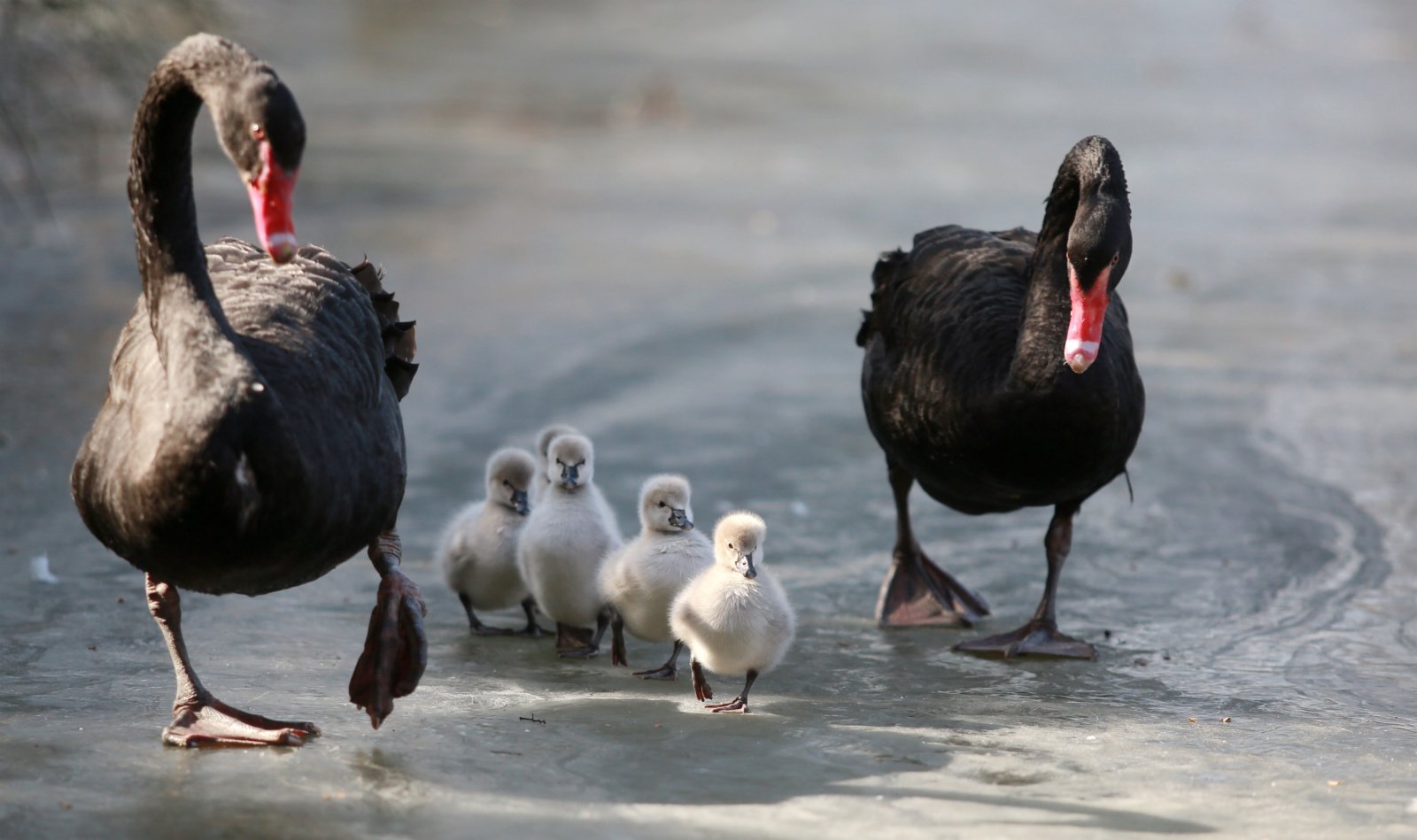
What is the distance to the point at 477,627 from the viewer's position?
5543 mm

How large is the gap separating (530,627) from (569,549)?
470mm

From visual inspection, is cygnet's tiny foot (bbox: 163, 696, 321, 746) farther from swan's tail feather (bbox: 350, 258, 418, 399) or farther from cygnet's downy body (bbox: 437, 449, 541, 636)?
cygnet's downy body (bbox: 437, 449, 541, 636)

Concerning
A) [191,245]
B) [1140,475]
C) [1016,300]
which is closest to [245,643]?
[191,245]

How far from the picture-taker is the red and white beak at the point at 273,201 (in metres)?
3.73

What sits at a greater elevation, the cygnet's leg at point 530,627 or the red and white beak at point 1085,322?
the red and white beak at point 1085,322

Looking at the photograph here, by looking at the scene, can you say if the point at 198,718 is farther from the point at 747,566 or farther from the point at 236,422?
the point at 747,566

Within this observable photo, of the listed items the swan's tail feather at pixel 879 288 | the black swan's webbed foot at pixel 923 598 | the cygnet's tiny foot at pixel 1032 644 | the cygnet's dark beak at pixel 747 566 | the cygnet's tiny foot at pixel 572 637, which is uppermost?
the swan's tail feather at pixel 879 288

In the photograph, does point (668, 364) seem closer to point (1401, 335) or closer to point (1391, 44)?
point (1401, 335)

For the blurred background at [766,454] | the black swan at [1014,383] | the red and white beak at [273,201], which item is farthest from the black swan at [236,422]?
the black swan at [1014,383]

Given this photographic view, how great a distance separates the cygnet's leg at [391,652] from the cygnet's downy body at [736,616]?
0.78 meters

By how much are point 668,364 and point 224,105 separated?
→ 17.3 ft

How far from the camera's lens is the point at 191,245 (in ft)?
13.8

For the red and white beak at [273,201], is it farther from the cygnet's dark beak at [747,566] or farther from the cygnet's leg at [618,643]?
the cygnet's leg at [618,643]

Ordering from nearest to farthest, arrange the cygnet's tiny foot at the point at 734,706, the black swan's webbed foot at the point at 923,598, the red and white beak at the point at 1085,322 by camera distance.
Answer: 1. the cygnet's tiny foot at the point at 734,706
2. the red and white beak at the point at 1085,322
3. the black swan's webbed foot at the point at 923,598
